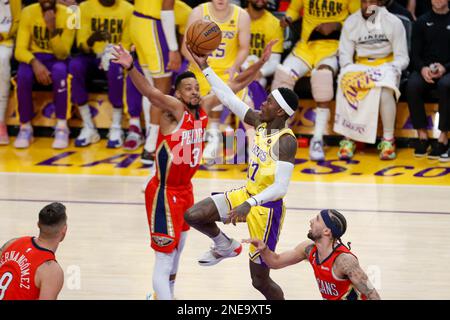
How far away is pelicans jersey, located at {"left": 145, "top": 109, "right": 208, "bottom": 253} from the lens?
21.4 ft

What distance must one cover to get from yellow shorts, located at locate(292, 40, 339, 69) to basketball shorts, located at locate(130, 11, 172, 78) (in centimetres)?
182

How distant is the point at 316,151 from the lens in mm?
10875

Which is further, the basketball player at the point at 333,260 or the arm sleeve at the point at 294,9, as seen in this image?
the arm sleeve at the point at 294,9

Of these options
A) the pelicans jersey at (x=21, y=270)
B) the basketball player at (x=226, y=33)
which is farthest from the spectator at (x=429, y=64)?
the pelicans jersey at (x=21, y=270)

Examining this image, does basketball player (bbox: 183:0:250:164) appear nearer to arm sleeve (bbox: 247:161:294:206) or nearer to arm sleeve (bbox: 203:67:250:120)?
arm sleeve (bbox: 203:67:250:120)

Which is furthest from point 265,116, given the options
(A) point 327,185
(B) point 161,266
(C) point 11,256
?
(A) point 327,185

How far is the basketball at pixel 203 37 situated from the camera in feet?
23.5

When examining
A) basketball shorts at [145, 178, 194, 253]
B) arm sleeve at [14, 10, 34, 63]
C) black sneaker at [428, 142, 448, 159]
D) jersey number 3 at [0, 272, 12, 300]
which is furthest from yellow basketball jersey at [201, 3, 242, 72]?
jersey number 3 at [0, 272, 12, 300]

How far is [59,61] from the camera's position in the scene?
11.5 meters

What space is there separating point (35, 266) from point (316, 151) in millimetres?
5940

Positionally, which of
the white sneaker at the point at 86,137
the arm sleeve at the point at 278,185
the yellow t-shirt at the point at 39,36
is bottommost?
the white sneaker at the point at 86,137

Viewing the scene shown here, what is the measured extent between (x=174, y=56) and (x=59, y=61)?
2.15 metres

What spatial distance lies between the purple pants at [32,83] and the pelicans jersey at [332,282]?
6291 mm

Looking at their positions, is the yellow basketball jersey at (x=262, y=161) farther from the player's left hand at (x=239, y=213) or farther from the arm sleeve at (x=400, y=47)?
the arm sleeve at (x=400, y=47)
